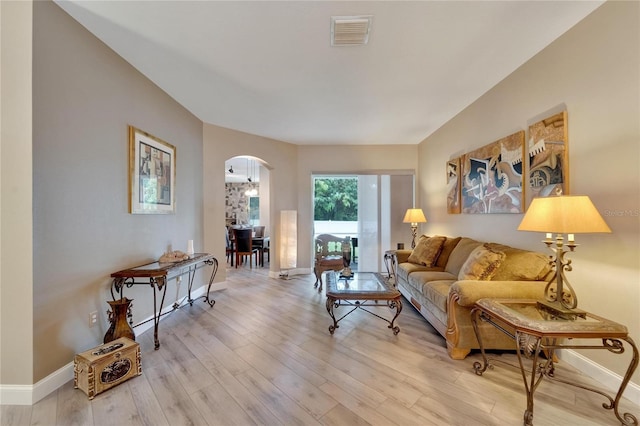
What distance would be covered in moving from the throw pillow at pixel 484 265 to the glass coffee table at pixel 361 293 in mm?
719

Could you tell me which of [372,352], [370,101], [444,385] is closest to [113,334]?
[372,352]

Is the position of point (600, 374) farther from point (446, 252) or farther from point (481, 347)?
point (446, 252)

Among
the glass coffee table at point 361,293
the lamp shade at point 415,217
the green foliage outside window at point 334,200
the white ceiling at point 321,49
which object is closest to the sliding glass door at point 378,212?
the green foliage outside window at point 334,200

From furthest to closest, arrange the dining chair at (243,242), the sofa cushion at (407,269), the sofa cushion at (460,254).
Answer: the dining chair at (243,242) → the sofa cushion at (407,269) → the sofa cushion at (460,254)

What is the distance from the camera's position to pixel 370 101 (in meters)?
3.33

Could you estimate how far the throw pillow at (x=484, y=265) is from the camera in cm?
239

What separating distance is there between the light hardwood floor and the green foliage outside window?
333 cm

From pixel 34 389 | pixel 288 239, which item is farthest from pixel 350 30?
pixel 288 239

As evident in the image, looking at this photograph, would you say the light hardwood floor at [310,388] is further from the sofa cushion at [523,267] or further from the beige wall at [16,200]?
the sofa cushion at [523,267]

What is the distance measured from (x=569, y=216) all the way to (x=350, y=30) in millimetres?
2035

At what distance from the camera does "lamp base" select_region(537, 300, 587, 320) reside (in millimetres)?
1653

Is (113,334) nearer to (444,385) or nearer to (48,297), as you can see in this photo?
(48,297)

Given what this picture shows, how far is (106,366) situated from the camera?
1.84 m

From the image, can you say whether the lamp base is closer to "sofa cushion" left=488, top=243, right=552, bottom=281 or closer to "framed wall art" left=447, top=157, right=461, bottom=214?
"sofa cushion" left=488, top=243, right=552, bottom=281
